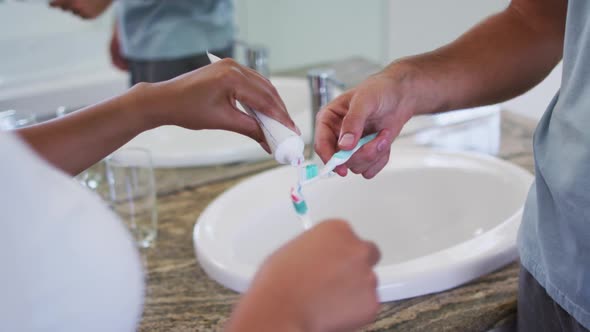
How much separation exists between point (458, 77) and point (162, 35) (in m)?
0.54

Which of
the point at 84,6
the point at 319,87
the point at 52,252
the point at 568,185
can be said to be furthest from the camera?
the point at 319,87

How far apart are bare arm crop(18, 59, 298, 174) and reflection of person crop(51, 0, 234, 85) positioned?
1.31ft

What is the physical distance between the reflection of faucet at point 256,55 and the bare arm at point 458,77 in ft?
1.47

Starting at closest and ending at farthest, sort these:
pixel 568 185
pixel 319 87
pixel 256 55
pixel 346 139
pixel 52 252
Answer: pixel 52 252 < pixel 568 185 < pixel 346 139 < pixel 319 87 < pixel 256 55

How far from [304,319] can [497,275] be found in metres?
0.48

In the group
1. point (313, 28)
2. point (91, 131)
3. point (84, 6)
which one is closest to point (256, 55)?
point (313, 28)

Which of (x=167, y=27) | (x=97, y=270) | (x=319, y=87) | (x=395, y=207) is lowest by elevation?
(x=395, y=207)

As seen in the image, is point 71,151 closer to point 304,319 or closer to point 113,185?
point 304,319

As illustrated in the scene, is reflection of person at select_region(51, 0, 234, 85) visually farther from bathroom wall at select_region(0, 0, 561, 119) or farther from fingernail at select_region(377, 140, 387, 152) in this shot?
fingernail at select_region(377, 140, 387, 152)

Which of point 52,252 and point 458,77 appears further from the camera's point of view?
point 458,77

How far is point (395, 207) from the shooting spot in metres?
→ 1.02

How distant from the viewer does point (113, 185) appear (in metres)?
1.00

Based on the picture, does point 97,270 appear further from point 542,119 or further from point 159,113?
point 542,119

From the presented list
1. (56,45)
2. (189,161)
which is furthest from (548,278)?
(56,45)
